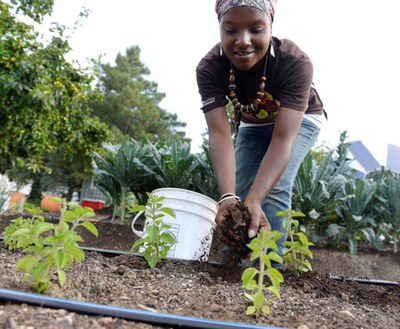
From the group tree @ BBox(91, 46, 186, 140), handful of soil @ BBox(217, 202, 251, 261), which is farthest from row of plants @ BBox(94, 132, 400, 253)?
tree @ BBox(91, 46, 186, 140)

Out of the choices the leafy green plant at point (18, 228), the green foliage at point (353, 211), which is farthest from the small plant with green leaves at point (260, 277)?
the green foliage at point (353, 211)

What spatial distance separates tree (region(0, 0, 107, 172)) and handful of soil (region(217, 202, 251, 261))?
14.4ft

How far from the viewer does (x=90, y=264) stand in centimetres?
155

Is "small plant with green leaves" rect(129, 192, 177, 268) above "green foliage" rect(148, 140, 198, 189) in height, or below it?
below

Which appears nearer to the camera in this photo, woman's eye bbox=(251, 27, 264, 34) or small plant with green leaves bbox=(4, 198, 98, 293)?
small plant with green leaves bbox=(4, 198, 98, 293)

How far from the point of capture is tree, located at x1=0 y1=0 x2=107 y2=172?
17.1 feet

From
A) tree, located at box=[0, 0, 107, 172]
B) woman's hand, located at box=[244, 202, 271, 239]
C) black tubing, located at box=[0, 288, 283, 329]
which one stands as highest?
tree, located at box=[0, 0, 107, 172]

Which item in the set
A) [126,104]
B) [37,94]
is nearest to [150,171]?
[37,94]

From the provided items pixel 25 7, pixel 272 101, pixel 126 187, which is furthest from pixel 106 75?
pixel 272 101

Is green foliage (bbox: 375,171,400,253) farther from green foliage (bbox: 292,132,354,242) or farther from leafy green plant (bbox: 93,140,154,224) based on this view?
leafy green plant (bbox: 93,140,154,224)

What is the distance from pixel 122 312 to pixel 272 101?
4.88ft

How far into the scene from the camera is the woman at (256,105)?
1.65 metres

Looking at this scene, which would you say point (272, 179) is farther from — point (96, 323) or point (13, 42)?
point (13, 42)

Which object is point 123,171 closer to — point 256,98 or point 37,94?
point 256,98
